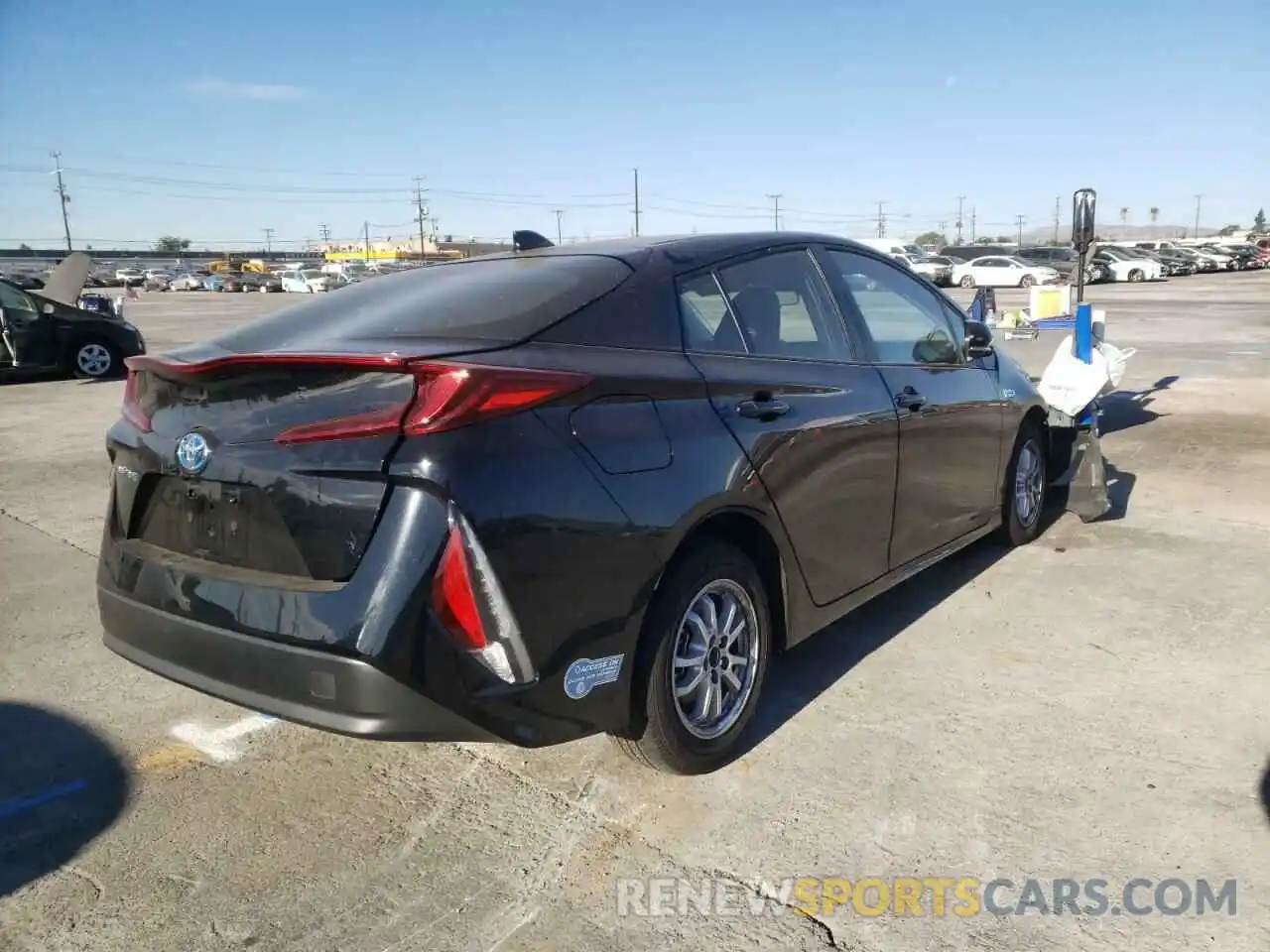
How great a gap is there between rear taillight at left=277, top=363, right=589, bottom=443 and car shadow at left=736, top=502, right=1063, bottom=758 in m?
1.55

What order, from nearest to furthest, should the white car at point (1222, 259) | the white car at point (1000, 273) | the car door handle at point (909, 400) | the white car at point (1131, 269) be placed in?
the car door handle at point (909, 400), the white car at point (1000, 273), the white car at point (1131, 269), the white car at point (1222, 259)

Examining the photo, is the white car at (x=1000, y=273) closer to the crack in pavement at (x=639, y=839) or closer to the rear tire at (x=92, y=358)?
the rear tire at (x=92, y=358)

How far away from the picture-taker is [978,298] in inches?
430

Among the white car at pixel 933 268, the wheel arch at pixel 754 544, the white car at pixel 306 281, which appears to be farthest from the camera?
the white car at pixel 306 281

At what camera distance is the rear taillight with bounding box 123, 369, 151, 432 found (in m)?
3.06

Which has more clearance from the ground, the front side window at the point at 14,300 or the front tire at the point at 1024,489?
the front side window at the point at 14,300

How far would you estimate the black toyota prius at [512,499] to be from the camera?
2.49 m

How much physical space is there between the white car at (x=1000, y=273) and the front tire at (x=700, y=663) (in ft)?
130

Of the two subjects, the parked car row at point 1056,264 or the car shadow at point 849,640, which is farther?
the parked car row at point 1056,264

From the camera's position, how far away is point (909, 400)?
165 inches

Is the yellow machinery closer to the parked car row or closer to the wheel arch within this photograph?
the parked car row

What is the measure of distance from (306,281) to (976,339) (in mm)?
65923

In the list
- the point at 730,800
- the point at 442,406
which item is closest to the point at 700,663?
the point at 730,800

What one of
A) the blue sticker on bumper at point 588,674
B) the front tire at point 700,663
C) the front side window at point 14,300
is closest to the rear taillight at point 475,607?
the blue sticker on bumper at point 588,674
